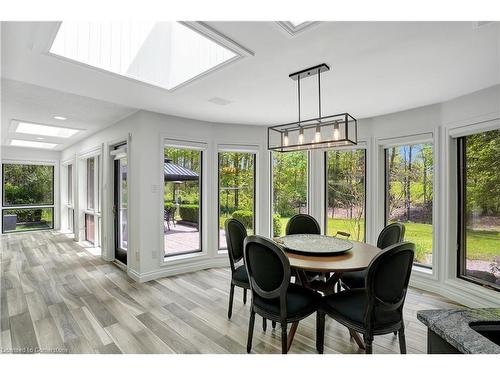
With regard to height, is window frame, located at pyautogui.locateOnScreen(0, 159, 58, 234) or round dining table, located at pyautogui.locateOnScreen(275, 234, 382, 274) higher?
window frame, located at pyautogui.locateOnScreen(0, 159, 58, 234)

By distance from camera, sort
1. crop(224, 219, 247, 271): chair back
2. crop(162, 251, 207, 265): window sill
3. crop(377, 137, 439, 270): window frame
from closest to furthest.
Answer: crop(224, 219, 247, 271): chair back < crop(377, 137, 439, 270): window frame < crop(162, 251, 207, 265): window sill

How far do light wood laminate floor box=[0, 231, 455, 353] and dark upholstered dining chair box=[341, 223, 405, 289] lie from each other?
437 millimetres

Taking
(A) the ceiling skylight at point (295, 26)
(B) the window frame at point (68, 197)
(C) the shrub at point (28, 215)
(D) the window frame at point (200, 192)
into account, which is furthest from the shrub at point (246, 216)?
(C) the shrub at point (28, 215)

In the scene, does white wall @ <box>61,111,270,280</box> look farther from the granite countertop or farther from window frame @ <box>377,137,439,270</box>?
the granite countertop

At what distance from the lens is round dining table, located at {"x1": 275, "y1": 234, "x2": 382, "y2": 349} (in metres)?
2.00

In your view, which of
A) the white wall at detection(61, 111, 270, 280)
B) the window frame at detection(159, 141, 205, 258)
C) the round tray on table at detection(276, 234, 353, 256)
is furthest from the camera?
the window frame at detection(159, 141, 205, 258)

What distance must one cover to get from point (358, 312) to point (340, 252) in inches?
23.3

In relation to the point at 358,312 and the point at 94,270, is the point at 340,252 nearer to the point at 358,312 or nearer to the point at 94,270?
the point at 358,312

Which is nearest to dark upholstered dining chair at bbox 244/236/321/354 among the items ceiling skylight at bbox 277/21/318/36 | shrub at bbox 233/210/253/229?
ceiling skylight at bbox 277/21/318/36

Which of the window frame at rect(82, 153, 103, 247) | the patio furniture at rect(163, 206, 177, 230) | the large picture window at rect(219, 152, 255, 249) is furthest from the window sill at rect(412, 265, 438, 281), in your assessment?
the window frame at rect(82, 153, 103, 247)

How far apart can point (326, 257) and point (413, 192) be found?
231 centimetres

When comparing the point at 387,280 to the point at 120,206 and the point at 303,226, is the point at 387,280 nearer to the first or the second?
the point at 303,226

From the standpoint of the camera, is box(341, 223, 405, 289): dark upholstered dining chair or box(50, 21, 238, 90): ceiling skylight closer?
box(50, 21, 238, 90): ceiling skylight

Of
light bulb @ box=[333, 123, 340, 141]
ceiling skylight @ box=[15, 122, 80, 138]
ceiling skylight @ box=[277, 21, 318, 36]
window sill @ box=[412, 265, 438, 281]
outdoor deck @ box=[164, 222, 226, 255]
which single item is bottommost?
window sill @ box=[412, 265, 438, 281]
